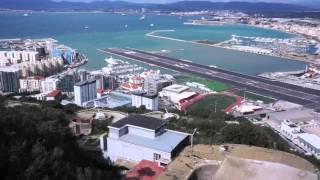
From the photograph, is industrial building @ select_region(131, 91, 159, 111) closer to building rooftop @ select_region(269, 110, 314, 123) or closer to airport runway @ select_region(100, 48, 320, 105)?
building rooftop @ select_region(269, 110, 314, 123)

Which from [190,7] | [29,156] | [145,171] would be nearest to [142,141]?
[145,171]

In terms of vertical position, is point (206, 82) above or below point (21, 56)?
below

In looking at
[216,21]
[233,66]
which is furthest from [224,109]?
[216,21]

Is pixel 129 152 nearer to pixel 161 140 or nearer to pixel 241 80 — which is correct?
pixel 161 140

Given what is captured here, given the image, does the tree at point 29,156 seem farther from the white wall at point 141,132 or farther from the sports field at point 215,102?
the sports field at point 215,102

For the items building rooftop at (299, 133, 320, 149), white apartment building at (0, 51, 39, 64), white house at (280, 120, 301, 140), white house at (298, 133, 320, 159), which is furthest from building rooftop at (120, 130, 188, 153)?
white apartment building at (0, 51, 39, 64)

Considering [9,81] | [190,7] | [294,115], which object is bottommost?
[294,115]
